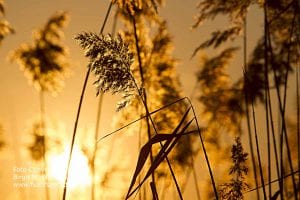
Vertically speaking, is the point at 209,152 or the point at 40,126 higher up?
the point at 40,126

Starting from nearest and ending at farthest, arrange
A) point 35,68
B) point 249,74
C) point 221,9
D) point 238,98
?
point 221,9 < point 249,74 < point 238,98 < point 35,68

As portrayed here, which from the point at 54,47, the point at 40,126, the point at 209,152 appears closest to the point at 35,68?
the point at 54,47

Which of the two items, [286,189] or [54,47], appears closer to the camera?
[286,189]

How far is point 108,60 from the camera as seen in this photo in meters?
2.73

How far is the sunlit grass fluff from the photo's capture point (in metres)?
2.66

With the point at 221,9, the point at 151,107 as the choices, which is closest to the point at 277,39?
the point at 221,9

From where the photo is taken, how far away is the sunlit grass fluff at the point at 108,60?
8.72 feet

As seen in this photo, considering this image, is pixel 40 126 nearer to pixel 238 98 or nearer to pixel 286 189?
pixel 238 98

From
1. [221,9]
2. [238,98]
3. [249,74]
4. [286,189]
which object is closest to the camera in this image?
[221,9]

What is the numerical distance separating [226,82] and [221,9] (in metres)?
2.54

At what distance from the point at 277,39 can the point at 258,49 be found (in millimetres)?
828

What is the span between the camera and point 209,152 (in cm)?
689

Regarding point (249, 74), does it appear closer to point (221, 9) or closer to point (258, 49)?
point (258, 49)

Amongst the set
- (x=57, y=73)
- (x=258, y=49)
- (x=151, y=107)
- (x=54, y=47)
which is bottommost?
(x=151, y=107)
